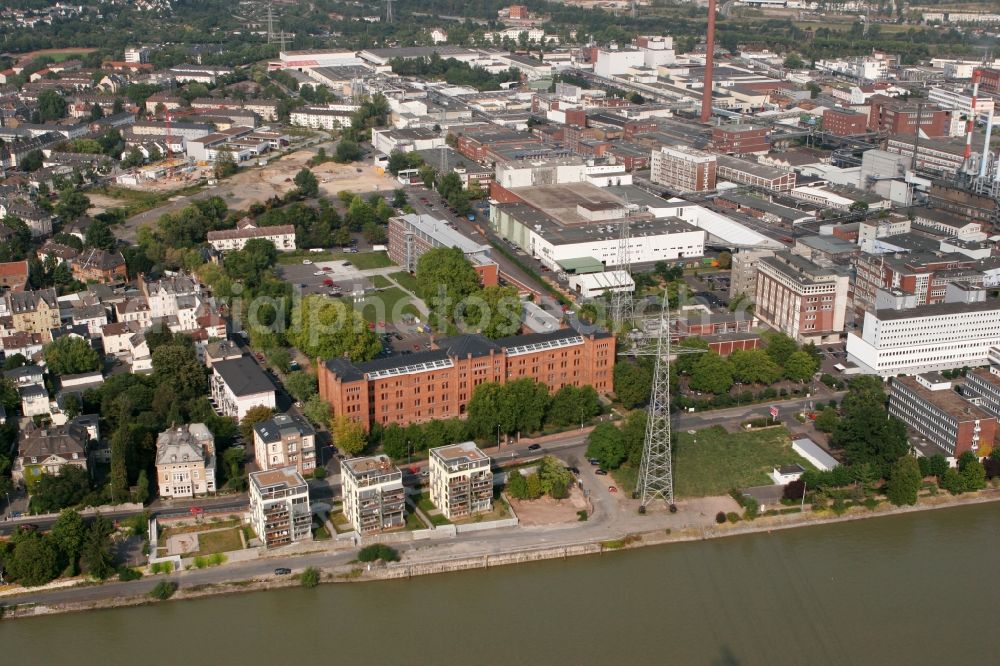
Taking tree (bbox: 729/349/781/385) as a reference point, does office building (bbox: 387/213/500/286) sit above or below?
above

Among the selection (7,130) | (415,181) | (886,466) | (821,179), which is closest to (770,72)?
(821,179)

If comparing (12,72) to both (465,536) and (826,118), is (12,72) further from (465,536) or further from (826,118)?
(465,536)

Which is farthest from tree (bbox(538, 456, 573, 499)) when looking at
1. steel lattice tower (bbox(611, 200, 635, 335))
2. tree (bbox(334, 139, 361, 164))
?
tree (bbox(334, 139, 361, 164))

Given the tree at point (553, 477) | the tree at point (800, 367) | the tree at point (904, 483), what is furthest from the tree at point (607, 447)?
the tree at point (800, 367)

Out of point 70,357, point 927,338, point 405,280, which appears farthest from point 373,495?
point 927,338

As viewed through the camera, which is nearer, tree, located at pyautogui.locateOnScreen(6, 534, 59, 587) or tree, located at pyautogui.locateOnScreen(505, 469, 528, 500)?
tree, located at pyautogui.locateOnScreen(6, 534, 59, 587)

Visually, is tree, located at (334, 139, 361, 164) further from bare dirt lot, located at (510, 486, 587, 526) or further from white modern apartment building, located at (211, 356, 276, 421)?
bare dirt lot, located at (510, 486, 587, 526)
